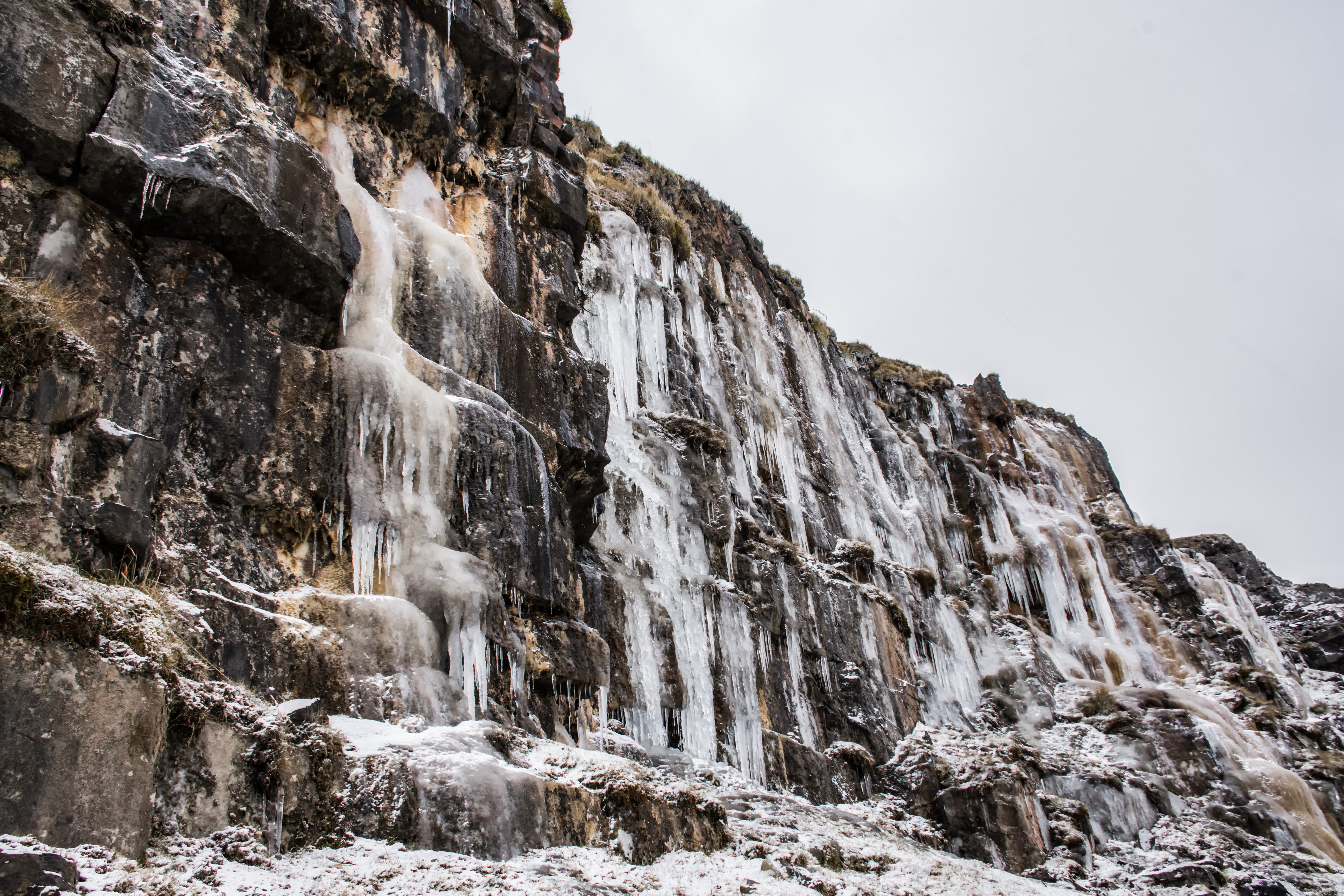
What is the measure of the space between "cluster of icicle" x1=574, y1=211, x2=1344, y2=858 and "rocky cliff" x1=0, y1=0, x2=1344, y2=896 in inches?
5.1

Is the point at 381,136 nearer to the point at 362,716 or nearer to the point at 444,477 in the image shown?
the point at 444,477

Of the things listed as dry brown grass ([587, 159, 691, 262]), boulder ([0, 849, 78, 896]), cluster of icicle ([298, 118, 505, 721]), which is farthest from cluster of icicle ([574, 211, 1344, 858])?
A: boulder ([0, 849, 78, 896])

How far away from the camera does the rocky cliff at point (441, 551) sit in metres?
5.42

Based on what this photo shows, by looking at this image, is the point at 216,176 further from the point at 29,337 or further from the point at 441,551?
the point at 441,551

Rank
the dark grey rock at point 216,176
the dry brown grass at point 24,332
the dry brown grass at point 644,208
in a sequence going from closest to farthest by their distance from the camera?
1. the dry brown grass at point 24,332
2. the dark grey rock at point 216,176
3. the dry brown grass at point 644,208

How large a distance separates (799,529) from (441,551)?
1385cm

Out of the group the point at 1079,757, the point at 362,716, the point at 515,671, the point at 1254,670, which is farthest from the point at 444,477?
the point at 1254,670

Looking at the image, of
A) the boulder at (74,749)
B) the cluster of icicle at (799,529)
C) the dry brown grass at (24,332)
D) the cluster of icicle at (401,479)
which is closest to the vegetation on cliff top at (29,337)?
the dry brown grass at (24,332)

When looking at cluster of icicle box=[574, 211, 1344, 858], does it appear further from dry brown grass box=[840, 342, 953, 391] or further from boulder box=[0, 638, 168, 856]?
boulder box=[0, 638, 168, 856]

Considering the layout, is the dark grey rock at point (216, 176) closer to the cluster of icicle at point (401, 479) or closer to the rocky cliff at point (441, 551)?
the rocky cliff at point (441, 551)

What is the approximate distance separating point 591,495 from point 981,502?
20.9m

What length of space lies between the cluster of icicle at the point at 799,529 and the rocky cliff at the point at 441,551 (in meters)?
0.13

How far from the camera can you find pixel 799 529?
70.8 feet

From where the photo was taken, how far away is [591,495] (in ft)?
42.9
